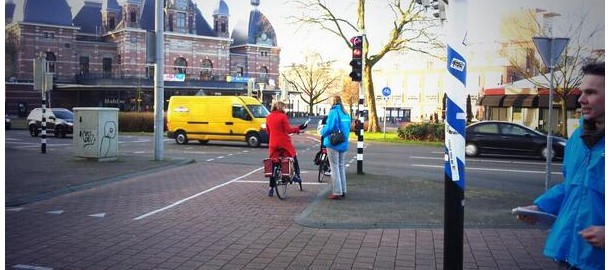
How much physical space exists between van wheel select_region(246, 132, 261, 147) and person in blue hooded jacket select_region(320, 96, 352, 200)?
12390mm

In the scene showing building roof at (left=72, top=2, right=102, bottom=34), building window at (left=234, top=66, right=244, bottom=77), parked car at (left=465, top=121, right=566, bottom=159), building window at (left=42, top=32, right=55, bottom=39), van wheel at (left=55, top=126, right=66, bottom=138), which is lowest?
van wheel at (left=55, top=126, right=66, bottom=138)

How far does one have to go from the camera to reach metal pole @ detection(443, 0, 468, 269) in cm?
351

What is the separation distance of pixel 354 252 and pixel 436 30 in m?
23.2

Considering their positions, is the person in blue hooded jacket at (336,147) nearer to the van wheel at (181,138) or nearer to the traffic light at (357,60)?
the traffic light at (357,60)

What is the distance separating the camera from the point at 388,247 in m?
5.51

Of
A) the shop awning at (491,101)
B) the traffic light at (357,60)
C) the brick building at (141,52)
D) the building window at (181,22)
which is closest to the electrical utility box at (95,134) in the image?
the traffic light at (357,60)

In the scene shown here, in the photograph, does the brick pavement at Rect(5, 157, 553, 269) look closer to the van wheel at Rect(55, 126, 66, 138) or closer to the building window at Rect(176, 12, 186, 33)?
the van wheel at Rect(55, 126, 66, 138)

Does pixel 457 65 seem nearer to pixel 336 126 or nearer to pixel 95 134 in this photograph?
pixel 336 126

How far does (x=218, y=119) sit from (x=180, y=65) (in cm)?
3912

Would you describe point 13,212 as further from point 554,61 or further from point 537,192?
point 537,192

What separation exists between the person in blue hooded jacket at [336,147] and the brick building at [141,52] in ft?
113

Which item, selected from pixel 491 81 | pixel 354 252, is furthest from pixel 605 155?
Result: pixel 491 81

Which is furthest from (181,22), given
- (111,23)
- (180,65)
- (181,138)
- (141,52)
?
(181,138)

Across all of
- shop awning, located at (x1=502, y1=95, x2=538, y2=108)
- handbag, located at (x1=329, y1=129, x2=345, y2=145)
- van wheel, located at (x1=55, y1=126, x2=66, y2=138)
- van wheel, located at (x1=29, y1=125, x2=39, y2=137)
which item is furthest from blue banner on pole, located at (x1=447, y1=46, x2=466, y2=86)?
van wheel, located at (x1=29, y1=125, x2=39, y2=137)
